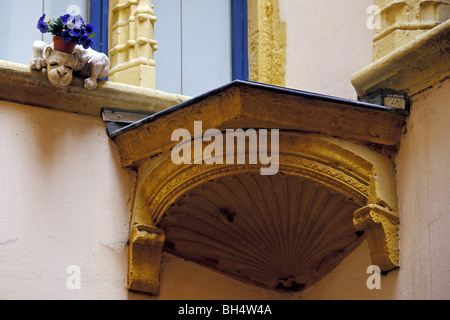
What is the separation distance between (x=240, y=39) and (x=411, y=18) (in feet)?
3.96

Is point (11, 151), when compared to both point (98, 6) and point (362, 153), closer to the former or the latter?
point (98, 6)

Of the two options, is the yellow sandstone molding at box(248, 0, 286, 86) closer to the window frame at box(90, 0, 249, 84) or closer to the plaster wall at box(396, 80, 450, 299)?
the window frame at box(90, 0, 249, 84)

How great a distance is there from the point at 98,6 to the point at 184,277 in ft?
5.29

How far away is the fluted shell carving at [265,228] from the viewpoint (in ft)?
16.4

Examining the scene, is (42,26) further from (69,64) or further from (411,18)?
(411,18)

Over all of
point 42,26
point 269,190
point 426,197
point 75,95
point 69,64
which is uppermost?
point 42,26

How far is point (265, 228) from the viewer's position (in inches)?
205

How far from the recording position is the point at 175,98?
5.15 m

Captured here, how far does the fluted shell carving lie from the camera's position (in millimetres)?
5008

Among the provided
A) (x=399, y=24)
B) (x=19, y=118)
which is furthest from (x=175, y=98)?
(x=399, y=24)

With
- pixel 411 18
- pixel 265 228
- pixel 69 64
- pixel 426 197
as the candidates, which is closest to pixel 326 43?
pixel 411 18

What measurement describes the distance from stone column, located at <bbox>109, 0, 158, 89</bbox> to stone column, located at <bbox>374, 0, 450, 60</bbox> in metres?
1.28
